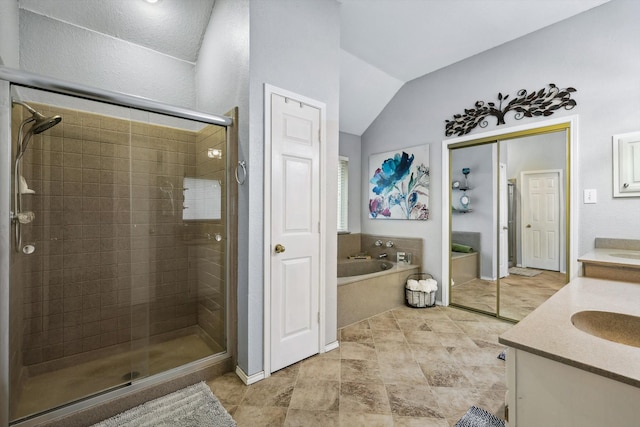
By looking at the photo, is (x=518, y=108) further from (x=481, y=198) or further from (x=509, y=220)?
(x=509, y=220)

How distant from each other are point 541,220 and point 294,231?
250 cm

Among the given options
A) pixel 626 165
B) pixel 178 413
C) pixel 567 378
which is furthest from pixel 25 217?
pixel 626 165

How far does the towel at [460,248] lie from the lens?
3354 millimetres

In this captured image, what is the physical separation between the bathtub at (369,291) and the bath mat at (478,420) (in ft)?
4.66

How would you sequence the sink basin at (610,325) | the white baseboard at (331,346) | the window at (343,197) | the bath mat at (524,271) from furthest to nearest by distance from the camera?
the window at (343,197)
the bath mat at (524,271)
the white baseboard at (331,346)
the sink basin at (610,325)

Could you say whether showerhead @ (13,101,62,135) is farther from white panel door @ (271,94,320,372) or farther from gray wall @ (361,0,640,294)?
gray wall @ (361,0,640,294)

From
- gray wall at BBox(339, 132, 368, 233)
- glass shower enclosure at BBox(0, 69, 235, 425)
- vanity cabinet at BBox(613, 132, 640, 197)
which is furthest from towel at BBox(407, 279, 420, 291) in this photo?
glass shower enclosure at BBox(0, 69, 235, 425)

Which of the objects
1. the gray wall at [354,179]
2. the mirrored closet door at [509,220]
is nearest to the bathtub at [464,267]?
the mirrored closet door at [509,220]

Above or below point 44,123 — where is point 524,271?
below

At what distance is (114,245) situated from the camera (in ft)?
6.82

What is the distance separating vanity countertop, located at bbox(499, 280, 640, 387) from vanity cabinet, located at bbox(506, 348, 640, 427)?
0.11ft

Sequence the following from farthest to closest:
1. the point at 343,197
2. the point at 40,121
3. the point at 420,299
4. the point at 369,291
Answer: the point at 343,197, the point at 420,299, the point at 369,291, the point at 40,121

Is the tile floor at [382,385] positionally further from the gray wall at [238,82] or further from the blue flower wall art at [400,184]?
the blue flower wall art at [400,184]

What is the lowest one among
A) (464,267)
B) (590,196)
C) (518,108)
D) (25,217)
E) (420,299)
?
(420,299)
